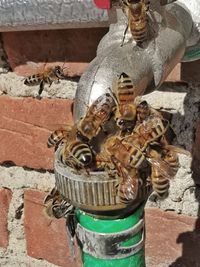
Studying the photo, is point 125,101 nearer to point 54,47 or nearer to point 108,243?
point 108,243

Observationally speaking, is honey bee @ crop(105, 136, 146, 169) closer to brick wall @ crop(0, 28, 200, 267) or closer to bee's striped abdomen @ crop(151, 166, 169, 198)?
bee's striped abdomen @ crop(151, 166, 169, 198)

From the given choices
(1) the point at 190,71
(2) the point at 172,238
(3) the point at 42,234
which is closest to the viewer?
(1) the point at 190,71

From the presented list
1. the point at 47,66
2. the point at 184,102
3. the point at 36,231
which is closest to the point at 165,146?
the point at 184,102

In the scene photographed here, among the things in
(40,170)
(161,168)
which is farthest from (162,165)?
(40,170)

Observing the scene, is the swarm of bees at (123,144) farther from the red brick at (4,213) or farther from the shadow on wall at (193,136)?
the red brick at (4,213)

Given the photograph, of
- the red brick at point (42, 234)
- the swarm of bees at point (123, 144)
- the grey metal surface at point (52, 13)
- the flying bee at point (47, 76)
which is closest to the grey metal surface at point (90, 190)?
the swarm of bees at point (123, 144)

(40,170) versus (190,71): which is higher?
(190,71)
